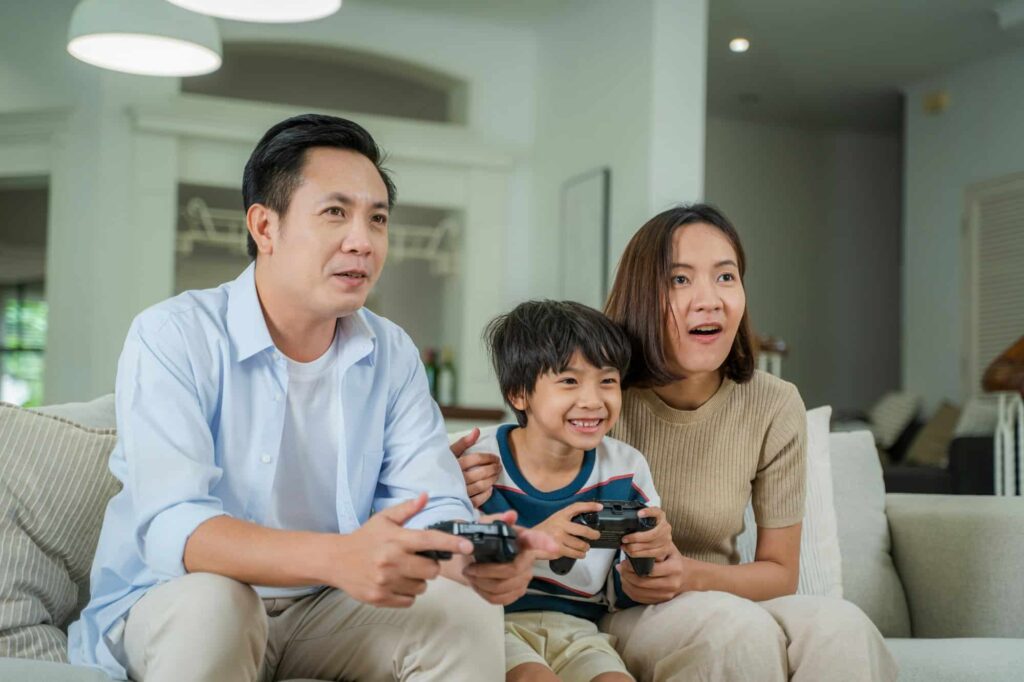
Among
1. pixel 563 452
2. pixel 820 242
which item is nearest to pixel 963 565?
pixel 563 452

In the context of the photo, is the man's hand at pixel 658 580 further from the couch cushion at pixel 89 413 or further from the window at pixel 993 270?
the window at pixel 993 270

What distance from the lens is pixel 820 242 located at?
8086 mm

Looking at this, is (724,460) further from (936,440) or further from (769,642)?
(936,440)

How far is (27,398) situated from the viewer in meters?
7.59

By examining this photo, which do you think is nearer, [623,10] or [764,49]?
[623,10]

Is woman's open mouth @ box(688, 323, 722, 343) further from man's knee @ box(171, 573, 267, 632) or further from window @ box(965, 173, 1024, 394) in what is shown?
window @ box(965, 173, 1024, 394)

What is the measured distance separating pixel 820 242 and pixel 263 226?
23.1 ft

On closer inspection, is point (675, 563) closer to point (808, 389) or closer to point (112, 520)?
point (112, 520)

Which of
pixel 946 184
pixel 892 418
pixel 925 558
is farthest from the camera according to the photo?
pixel 946 184

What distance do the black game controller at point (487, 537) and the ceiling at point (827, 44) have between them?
473 centimetres

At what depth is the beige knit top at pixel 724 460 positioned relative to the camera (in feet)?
6.03

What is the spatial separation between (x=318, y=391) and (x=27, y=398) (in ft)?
22.1

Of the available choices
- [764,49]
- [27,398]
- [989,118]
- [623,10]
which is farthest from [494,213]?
[27,398]

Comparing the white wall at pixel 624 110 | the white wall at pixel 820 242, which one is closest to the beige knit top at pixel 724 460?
the white wall at pixel 624 110
